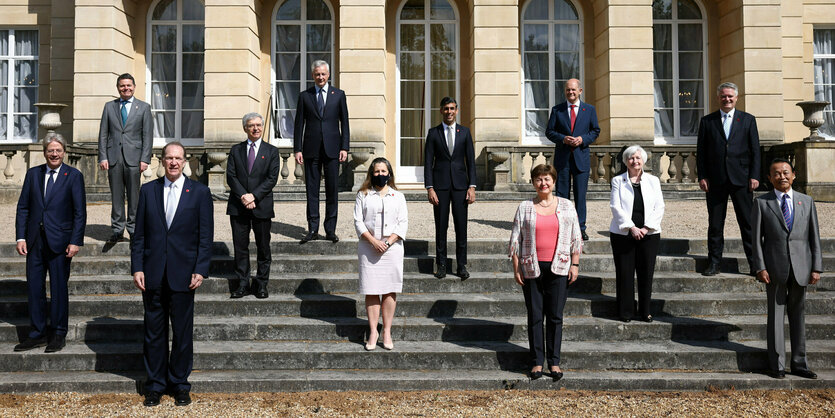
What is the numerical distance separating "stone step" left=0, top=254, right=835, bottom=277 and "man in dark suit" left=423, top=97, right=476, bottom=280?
400mm

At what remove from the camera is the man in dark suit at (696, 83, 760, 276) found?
694 cm

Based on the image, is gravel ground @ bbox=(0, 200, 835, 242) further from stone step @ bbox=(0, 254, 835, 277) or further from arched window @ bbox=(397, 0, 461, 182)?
arched window @ bbox=(397, 0, 461, 182)

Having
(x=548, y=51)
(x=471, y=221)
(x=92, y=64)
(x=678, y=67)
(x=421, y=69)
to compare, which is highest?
(x=548, y=51)

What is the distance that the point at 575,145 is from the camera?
25.5 ft

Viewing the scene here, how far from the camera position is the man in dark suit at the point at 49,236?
18.2 ft

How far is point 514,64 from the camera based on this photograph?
46.7 feet

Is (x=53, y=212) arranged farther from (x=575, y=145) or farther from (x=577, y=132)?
(x=577, y=132)

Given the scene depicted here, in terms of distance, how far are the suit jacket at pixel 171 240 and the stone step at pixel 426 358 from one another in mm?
939

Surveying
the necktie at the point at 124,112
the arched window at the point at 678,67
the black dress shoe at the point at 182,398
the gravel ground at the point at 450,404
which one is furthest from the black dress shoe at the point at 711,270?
the arched window at the point at 678,67

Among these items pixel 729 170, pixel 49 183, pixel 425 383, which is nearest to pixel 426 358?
pixel 425 383

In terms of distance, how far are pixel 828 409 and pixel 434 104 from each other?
39.9 ft

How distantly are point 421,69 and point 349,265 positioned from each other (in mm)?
9462

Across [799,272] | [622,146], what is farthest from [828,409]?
[622,146]

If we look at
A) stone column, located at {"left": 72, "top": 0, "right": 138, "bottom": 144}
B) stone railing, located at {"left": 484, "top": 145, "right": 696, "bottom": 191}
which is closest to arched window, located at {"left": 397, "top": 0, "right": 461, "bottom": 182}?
stone railing, located at {"left": 484, "top": 145, "right": 696, "bottom": 191}
